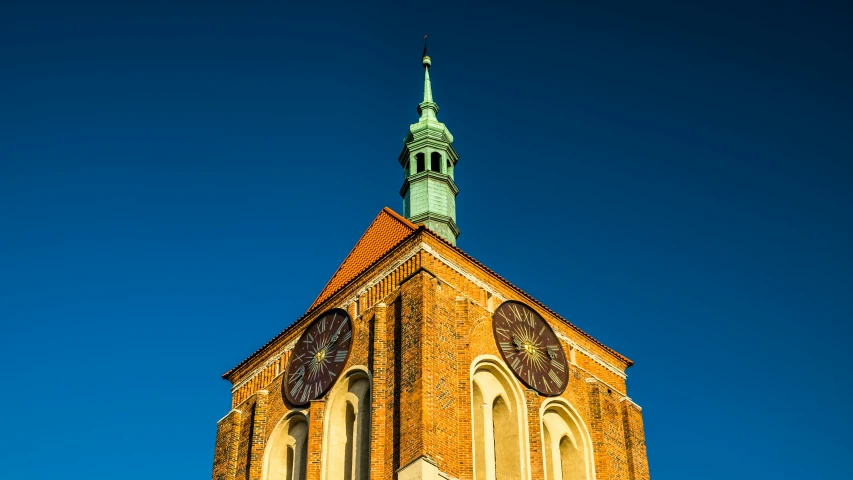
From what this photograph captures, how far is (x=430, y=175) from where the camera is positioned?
1702 inches

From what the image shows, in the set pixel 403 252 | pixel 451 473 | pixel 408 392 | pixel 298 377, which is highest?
pixel 403 252

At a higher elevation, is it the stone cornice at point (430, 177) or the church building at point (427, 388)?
the stone cornice at point (430, 177)

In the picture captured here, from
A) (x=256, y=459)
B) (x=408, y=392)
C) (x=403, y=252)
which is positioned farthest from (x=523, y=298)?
(x=256, y=459)

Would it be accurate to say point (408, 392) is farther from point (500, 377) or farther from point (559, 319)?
point (559, 319)

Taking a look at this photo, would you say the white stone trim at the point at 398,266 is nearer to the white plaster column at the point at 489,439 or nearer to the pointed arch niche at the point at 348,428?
the pointed arch niche at the point at 348,428

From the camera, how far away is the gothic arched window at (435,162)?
44062mm

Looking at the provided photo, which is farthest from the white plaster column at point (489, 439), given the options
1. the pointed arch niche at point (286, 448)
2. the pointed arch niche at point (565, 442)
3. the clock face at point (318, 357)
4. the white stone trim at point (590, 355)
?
the pointed arch niche at point (286, 448)

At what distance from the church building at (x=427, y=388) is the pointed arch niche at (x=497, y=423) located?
4 centimetres

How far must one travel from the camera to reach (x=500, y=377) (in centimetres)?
3444

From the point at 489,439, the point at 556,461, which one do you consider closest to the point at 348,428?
the point at 489,439

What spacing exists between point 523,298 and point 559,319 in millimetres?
1446

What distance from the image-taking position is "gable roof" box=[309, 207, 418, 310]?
38125 mm

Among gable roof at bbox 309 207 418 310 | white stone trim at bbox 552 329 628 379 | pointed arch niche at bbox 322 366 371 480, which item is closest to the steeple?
gable roof at bbox 309 207 418 310

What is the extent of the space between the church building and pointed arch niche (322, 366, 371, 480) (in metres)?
0.04
